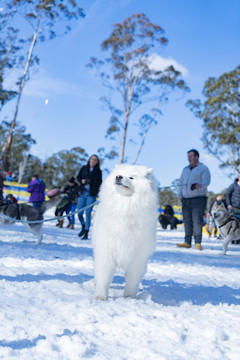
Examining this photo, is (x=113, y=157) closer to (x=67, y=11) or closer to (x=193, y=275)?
(x=67, y=11)

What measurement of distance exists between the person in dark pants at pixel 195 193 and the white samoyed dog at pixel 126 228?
444cm

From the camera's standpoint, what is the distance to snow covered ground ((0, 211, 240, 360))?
175 centimetres

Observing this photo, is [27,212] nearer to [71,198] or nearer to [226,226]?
[71,198]

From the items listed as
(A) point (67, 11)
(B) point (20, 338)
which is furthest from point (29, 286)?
(A) point (67, 11)

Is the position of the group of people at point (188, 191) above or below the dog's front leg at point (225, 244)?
above

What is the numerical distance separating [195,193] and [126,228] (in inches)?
193

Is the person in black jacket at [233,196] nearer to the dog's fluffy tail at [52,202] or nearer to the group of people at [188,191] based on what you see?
the group of people at [188,191]

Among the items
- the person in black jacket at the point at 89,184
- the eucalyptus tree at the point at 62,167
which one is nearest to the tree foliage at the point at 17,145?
the eucalyptus tree at the point at 62,167

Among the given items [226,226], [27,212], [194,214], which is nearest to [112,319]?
[27,212]

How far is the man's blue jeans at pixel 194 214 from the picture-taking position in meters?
7.32

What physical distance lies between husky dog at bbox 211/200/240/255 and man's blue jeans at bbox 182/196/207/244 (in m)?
0.83

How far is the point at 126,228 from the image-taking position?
9.10 ft

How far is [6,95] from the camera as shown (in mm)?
23047

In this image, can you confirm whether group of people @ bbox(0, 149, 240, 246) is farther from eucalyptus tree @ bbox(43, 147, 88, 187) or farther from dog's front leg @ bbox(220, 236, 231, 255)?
eucalyptus tree @ bbox(43, 147, 88, 187)
